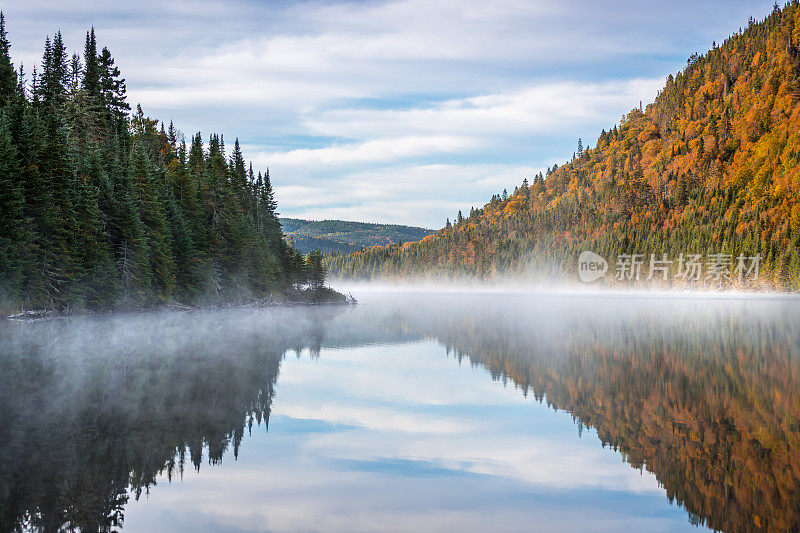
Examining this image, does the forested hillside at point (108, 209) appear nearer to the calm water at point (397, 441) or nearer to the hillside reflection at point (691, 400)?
the calm water at point (397, 441)

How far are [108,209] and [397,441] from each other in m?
45.8

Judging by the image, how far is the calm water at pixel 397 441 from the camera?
10070 millimetres

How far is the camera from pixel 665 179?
195m

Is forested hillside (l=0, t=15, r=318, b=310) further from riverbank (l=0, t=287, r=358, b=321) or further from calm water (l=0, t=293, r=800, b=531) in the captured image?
calm water (l=0, t=293, r=800, b=531)

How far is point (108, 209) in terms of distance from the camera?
53.1 metres

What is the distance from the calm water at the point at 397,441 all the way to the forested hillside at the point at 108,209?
14880 millimetres

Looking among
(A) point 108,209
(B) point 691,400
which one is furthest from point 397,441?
(A) point 108,209

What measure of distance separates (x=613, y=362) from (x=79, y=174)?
42.4 m

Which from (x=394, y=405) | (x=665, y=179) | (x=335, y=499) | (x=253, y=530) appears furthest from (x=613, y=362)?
(x=665, y=179)

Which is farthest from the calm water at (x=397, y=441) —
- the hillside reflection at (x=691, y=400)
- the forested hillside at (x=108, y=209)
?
the forested hillside at (x=108, y=209)

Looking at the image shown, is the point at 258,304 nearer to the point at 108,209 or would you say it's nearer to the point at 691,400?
the point at 108,209

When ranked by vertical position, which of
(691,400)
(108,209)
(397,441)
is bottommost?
(397,441)

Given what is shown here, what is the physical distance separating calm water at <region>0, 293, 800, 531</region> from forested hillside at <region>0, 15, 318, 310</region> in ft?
48.8

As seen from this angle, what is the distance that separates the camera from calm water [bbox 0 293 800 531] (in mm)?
10070
